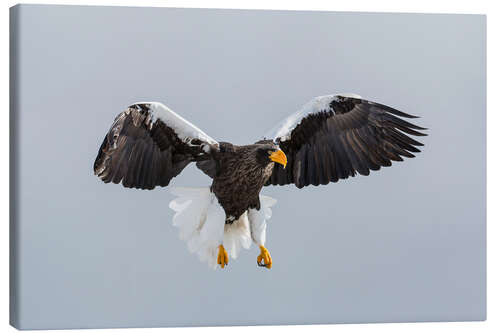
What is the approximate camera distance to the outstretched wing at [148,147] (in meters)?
5.41

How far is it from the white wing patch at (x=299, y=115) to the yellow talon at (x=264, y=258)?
2.26 ft

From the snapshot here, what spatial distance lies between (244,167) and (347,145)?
0.71 metres

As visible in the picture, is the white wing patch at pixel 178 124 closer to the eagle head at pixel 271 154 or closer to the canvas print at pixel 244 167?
the canvas print at pixel 244 167

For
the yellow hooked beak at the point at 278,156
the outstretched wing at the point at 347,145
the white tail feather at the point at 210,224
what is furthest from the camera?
the outstretched wing at the point at 347,145

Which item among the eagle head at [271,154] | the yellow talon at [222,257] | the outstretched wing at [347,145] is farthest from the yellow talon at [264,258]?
the eagle head at [271,154]

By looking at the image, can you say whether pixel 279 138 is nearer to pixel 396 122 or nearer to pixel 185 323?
pixel 396 122

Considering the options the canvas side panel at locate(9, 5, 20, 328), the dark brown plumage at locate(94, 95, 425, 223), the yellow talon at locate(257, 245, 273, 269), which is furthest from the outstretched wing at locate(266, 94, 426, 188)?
the canvas side panel at locate(9, 5, 20, 328)

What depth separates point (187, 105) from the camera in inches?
223

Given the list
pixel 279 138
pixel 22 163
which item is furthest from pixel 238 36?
pixel 22 163

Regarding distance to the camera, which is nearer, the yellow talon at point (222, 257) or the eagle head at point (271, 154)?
the eagle head at point (271, 154)

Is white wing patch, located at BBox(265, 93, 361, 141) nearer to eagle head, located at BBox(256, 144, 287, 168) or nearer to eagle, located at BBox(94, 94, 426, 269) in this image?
eagle, located at BBox(94, 94, 426, 269)

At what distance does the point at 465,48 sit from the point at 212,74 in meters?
1.70

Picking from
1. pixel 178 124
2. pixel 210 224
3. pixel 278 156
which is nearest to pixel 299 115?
pixel 278 156

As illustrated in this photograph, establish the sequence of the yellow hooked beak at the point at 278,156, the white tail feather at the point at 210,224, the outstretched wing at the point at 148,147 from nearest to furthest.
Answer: the outstretched wing at the point at 148,147 → the yellow hooked beak at the point at 278,156 → the white tail feather at the point at 210,224
